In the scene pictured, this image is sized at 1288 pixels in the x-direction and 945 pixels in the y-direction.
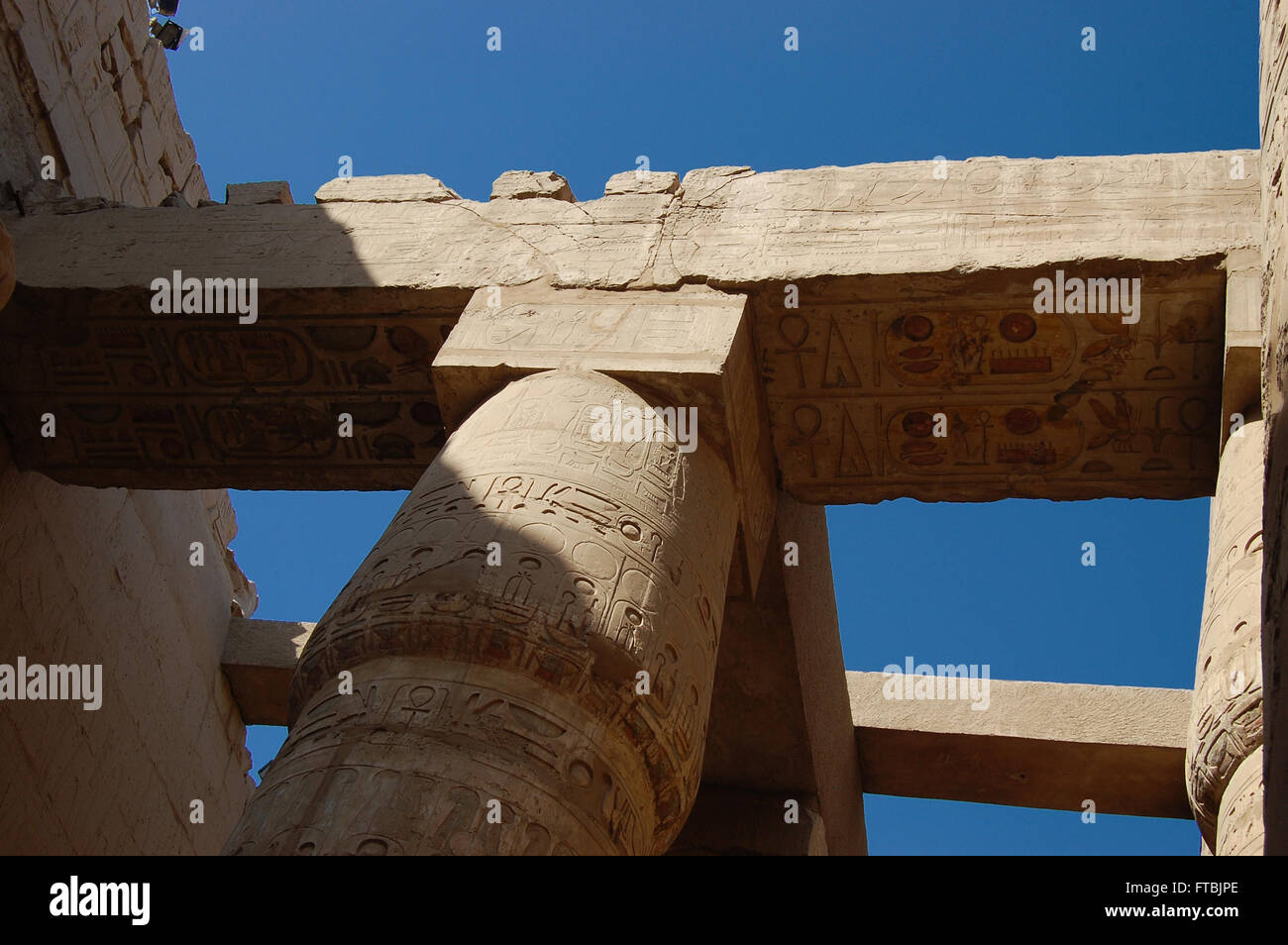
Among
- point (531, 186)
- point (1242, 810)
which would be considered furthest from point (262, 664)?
point (1242, 810)

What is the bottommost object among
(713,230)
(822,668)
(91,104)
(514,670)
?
(514,670)

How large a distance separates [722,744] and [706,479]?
2.29 metres

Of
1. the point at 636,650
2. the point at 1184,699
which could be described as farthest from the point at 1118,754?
the point at 636,650

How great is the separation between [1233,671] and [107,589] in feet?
19.1

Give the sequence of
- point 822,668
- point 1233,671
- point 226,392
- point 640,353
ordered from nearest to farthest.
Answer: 1. point 1233,671
2. point 640,353
3. point 226,392
4. point 822,668

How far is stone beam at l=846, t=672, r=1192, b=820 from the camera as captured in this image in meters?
6.69

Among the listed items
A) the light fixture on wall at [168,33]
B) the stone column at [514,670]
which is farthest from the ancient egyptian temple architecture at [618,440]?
the light fixture on wall at [168,33]

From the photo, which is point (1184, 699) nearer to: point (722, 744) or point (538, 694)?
point (722, 744)

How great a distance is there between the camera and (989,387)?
4.82 meters

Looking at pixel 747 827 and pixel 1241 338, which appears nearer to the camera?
pixel 1241 338

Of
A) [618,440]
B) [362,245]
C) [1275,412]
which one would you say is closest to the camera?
[1275,412]

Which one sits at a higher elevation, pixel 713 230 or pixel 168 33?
pixel 168 33

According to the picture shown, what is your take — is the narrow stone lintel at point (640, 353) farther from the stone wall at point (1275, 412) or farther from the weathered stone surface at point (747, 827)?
the stone wall at point (1275, 412)

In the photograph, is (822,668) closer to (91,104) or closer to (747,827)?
(747,827)
